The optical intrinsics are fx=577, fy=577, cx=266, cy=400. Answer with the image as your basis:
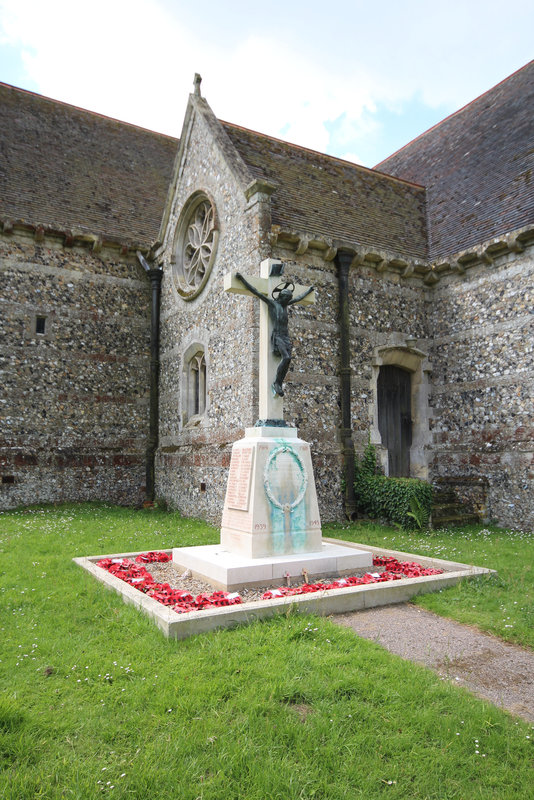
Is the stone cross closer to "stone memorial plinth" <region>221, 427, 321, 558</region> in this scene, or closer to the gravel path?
"stone memorial plinth" <region>221, 427, 321, 558</region>

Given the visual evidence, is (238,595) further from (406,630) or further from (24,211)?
(24,211)

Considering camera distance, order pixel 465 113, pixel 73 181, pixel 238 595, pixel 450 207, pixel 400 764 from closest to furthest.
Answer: pixel 400 764 → pixel 238 595 → pixel 450 207 → pixel 73 181 → pixel 465 113

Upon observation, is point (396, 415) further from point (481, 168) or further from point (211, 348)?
point (481, 168)

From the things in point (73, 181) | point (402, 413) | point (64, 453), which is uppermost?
point (73, 181)

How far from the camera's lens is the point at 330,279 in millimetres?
11508

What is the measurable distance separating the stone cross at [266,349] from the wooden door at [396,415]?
5691mm

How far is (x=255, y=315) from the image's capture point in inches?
407

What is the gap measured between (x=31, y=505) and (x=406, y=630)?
33.2 feet

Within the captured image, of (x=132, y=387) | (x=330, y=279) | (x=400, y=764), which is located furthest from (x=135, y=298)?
(x=400, y=764)

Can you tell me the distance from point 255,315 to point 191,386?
136 inches

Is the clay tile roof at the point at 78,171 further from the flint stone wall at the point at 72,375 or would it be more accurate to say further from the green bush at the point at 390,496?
the green bush at the point at 390,496

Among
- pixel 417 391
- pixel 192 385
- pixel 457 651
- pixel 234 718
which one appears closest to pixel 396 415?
pixel 417 391

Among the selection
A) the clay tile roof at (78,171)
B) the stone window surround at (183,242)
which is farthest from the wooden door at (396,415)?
the clay tile roof at (78,171)

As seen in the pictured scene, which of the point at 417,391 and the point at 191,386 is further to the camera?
the point at 191,386
